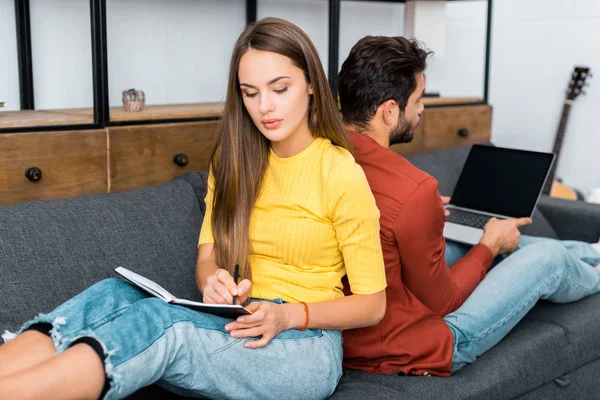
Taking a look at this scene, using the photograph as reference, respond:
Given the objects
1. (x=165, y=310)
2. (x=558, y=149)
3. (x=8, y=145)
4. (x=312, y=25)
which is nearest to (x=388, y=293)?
(x=165, y=310)

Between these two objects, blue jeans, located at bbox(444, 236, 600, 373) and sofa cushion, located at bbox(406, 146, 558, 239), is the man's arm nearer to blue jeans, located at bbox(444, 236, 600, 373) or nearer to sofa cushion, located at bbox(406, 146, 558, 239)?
blue jeans, located at bbox(444, 236, 600, 373)

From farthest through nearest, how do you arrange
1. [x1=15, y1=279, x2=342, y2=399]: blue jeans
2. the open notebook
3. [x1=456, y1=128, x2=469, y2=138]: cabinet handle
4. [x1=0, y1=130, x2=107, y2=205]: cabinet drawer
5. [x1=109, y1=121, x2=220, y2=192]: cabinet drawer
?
[x1=456, y1=128, x2=469, y2=138]: cabinet handle
[x1=109, y1=121, x2=220, y2=192]: cabinet drawer
[x1=0, y1=130, x2=107, y2=205]: cabinet drawer
the open notebook
[x1=15, y1=279, x2=342, y2=399]: blue jeans

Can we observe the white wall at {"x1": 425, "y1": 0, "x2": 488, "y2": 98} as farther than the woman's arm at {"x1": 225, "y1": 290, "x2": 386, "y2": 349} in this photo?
Yes

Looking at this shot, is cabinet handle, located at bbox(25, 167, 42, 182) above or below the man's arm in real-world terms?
above

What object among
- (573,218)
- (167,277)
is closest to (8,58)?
(167,277)

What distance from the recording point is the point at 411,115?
175cm

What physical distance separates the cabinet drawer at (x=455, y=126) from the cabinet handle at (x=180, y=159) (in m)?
1.12

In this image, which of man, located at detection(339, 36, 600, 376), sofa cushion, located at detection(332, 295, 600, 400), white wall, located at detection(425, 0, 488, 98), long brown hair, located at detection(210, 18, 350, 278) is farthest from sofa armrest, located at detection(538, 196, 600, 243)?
long brown hair, located at detection(210, 18, 350, 278)

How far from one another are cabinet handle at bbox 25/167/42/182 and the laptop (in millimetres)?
1177

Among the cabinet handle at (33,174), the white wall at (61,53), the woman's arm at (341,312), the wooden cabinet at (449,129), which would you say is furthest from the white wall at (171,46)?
the woman's arm at (341,312)

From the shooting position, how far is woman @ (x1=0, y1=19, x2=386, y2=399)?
47.5 inches

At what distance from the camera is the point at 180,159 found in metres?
2.17

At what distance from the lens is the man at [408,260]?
160cm

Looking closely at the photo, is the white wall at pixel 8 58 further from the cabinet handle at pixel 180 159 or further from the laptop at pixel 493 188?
the laptop at pixel 493 188
